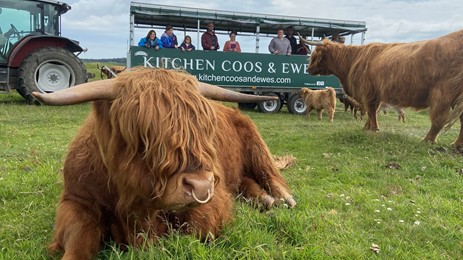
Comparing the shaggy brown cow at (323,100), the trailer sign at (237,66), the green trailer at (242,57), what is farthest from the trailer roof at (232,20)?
the shaggy brown cow at (323,100)

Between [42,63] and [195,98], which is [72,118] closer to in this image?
[42,63]

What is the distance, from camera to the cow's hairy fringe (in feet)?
6.10

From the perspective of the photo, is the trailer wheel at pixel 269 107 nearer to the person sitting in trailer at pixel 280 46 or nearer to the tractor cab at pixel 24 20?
the person sitting in trailer at pixel 280 46

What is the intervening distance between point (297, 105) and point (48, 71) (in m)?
7.96

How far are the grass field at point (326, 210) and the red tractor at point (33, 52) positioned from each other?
218 inches

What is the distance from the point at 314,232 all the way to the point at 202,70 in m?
10.4

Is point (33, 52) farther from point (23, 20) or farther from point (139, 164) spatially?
point (139, 164)

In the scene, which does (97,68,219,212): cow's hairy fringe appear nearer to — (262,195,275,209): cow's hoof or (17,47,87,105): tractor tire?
(262,195,275,209): cow's hoof

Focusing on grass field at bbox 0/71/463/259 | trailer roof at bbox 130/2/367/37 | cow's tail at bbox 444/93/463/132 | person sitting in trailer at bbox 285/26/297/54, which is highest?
trailer roof at bbox 130/2/367/37

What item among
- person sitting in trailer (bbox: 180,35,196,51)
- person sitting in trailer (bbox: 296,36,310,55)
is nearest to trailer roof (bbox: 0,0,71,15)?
person sitting in trailer (bbox: 180,35,196,51)

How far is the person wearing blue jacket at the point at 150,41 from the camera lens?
467 inches

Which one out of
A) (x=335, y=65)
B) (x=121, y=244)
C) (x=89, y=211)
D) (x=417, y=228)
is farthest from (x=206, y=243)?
(x=335, y=65)

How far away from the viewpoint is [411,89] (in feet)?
21.9

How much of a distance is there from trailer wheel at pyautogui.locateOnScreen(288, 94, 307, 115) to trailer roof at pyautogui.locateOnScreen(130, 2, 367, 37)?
247cm
